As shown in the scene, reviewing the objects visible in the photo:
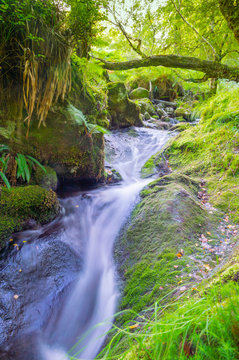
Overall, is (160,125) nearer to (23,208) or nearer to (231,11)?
(231,11)

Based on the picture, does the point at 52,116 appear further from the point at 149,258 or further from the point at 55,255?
the point at 149,258

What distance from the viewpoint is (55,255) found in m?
2.70

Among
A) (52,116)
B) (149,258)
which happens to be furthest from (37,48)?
(149,258)

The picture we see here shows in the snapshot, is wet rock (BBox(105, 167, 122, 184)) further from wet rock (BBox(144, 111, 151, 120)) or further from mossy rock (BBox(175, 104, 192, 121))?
mossy rock (BBox(175, 104, 192, 121))

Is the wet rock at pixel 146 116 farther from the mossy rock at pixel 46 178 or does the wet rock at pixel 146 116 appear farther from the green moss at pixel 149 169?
the mossy rock at pixel 46 178

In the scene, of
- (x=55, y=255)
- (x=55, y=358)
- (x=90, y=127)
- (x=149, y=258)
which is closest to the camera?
(x=55, y=358)

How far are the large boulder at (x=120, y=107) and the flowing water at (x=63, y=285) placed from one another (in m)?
6.06

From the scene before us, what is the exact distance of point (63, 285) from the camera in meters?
2.42

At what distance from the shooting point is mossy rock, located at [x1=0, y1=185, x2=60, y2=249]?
2713mm

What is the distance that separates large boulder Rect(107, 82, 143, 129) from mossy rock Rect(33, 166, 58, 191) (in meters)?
5.70

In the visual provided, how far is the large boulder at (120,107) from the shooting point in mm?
8656

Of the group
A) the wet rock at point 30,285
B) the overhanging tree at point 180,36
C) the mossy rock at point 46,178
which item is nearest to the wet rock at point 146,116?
the overhanging tree at point 180,36

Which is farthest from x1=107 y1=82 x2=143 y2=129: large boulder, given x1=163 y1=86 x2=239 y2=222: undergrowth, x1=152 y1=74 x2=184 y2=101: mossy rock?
x1=152 y1=74 x2=184 y2=101: mossy rock

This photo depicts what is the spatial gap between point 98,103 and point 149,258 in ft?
12.9
